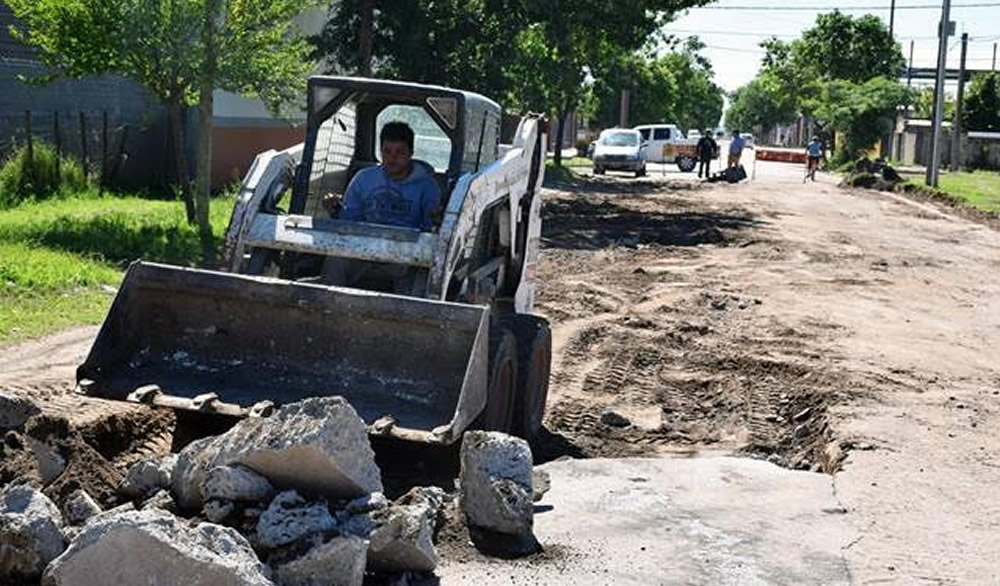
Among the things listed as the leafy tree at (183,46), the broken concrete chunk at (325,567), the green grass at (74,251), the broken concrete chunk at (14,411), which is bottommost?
the green grass at (74,251)

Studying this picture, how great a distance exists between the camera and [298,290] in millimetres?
8438

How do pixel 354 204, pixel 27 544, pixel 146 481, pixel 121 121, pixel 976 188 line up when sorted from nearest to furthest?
pixel 27 544 < pixel 146 481 < pixel 354 204 < pixel 121 121 < pixel 976 188

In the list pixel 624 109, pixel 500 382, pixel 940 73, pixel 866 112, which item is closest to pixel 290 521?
pixel 500 382

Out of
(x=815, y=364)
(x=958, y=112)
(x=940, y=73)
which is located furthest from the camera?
(x=958, y=112)

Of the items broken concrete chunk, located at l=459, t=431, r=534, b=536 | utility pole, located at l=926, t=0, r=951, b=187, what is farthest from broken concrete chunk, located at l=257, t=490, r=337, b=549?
utility pole, located at l=926, t=0, r=951, b=187

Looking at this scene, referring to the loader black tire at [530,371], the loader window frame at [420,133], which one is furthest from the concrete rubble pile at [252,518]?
the loader window frame at [420,133]

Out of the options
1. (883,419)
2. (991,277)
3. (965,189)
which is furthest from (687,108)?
(883,419)

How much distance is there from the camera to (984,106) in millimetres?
75125

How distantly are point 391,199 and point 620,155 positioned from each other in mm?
44157

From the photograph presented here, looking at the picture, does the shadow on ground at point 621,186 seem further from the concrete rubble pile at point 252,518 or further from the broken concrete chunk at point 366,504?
the broken concrete chunk at point 366,504

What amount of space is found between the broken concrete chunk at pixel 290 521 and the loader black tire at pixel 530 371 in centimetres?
364

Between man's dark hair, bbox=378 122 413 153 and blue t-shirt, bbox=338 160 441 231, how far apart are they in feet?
0.73

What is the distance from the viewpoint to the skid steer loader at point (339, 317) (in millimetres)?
8172

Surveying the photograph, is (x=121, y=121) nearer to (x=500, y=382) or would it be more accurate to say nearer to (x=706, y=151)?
(x=500, y=382)
